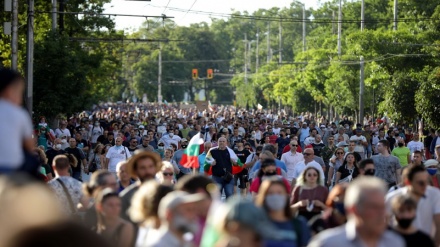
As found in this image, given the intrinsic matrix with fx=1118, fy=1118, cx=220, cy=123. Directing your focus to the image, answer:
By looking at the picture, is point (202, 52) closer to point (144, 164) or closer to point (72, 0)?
point (72, 0)

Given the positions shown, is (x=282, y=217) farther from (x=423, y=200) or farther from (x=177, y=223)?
(x=423, y=200)

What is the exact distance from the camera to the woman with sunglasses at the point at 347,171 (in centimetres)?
1695

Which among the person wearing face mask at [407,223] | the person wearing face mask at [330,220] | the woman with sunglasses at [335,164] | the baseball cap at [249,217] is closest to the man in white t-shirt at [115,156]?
the woman with sunglasses at [335,164]

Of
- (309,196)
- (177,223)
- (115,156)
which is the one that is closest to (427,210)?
(309,196)

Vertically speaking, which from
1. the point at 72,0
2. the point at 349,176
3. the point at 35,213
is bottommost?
the point at 349,176

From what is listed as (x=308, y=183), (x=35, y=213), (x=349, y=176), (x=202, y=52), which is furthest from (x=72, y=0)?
(x=202, y=52)

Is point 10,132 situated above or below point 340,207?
above

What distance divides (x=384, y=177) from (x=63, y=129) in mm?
17344

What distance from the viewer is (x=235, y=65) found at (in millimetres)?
187375

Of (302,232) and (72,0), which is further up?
(72,0)

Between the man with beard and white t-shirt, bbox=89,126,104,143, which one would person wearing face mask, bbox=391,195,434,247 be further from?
white t-shirt, bbox=89,126,104,143

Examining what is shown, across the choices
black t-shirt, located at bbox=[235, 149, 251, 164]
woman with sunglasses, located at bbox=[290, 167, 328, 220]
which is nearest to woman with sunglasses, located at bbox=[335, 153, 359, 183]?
black t-shirt, located at bbox=[235, 149, 251, 164]

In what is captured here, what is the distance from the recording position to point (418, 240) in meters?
7.10

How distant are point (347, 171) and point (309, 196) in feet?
21.8
